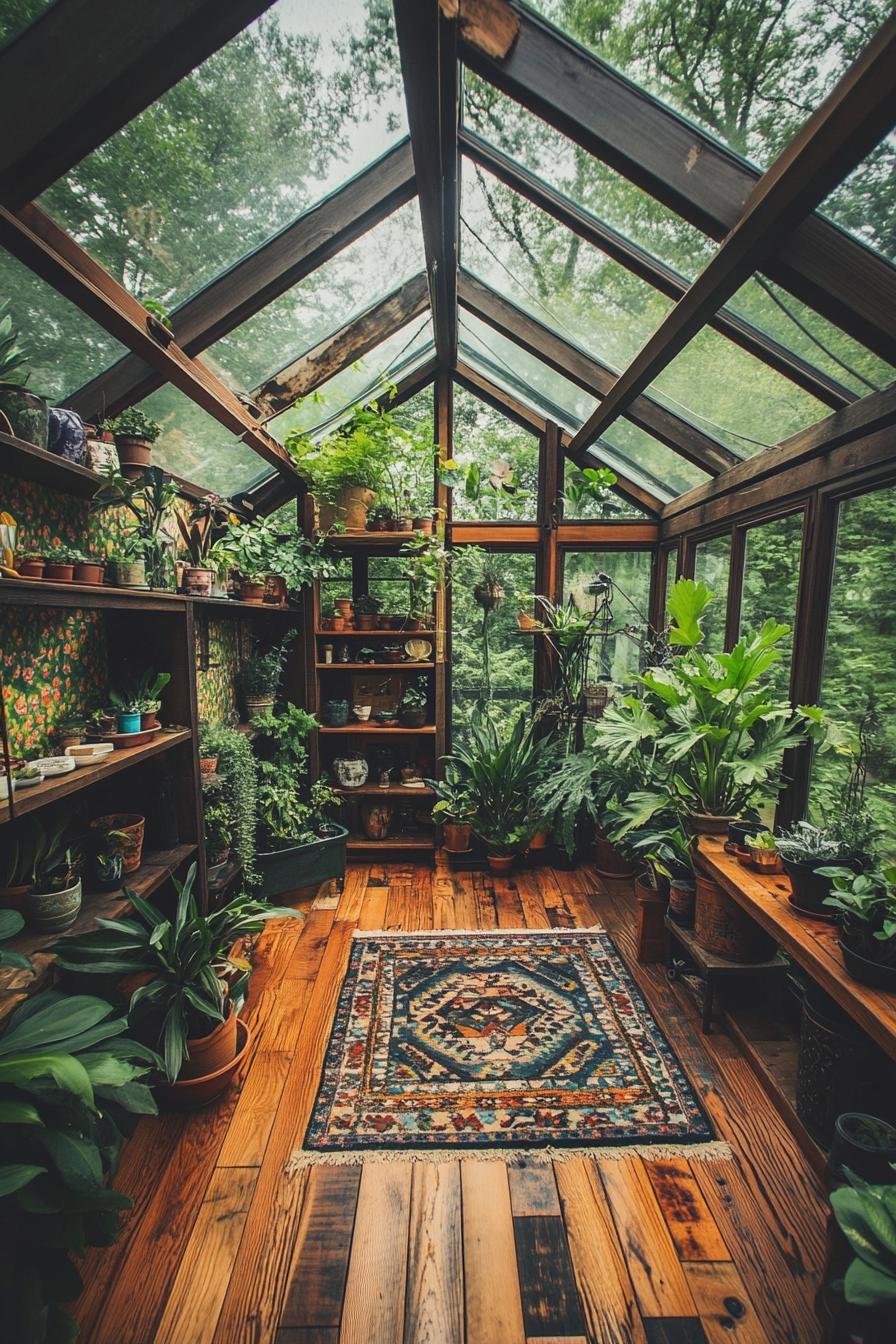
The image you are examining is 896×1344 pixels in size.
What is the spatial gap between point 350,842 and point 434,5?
378cm

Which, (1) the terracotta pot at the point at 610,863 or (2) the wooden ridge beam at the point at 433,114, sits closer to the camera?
(2) the wooden ridge beam at the point at 433,114

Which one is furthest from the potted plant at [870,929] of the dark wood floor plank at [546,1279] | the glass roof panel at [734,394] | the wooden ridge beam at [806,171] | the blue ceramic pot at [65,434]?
the blue ceramic pot at [65,434]

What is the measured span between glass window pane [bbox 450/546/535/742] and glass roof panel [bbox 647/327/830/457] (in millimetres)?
1554

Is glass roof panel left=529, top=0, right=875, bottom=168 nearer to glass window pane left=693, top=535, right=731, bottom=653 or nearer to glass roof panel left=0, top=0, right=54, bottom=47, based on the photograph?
glass roof panel left=0, top=0, right=54, bottom=47

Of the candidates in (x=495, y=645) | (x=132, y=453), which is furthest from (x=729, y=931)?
(x=132, y=453)

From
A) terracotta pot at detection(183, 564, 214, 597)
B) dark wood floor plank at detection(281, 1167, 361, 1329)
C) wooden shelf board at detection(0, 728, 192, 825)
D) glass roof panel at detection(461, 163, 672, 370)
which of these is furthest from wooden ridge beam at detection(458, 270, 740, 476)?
dark wood floor plank at detection(281, 1167, 361, 1329)

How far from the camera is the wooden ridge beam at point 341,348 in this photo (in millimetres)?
2797

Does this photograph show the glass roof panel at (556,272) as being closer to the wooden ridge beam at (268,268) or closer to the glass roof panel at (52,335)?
the wooden ridge beam at (268,268)

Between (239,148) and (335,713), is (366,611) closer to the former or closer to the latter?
(335,713)

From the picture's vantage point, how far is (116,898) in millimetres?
1996

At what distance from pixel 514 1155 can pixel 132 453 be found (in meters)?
2.60

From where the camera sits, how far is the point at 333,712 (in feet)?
12.7

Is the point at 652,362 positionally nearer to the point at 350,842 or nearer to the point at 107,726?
the point at 107,726

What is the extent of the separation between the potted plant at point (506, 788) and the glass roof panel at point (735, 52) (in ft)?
9.42
